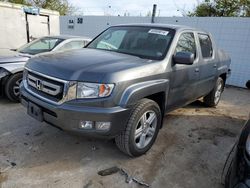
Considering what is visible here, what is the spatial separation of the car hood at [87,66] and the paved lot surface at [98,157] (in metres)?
1.15

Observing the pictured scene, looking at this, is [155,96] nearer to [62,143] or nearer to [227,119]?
[62,143]

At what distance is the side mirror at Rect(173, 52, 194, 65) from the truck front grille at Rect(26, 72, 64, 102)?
5.46ft

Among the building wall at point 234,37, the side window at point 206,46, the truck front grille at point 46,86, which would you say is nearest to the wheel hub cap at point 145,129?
the truck front grille at point 46,86

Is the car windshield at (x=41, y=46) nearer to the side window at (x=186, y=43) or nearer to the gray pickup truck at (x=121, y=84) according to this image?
the gray pickup truck at (x=121, y=84)

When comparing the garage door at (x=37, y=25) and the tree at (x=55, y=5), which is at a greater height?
the tree at (x=55, y=5)

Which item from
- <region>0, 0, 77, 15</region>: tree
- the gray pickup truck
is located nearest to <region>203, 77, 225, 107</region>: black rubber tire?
the gray pickup truck

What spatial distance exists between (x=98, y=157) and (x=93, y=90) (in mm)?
1112

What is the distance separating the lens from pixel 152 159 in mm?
3160

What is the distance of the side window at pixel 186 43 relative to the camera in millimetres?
3575

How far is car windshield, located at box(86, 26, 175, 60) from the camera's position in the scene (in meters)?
3.37

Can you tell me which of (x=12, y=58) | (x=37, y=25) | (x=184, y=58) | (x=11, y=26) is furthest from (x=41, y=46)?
(x=37, y=25)

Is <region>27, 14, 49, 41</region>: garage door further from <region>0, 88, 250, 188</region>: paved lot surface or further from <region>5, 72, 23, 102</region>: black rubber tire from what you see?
<region>0, 88, 250, 188</region>: paved lot surface

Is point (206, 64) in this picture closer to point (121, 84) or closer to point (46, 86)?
point (121, 84)

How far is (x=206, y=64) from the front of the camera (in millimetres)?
4363
